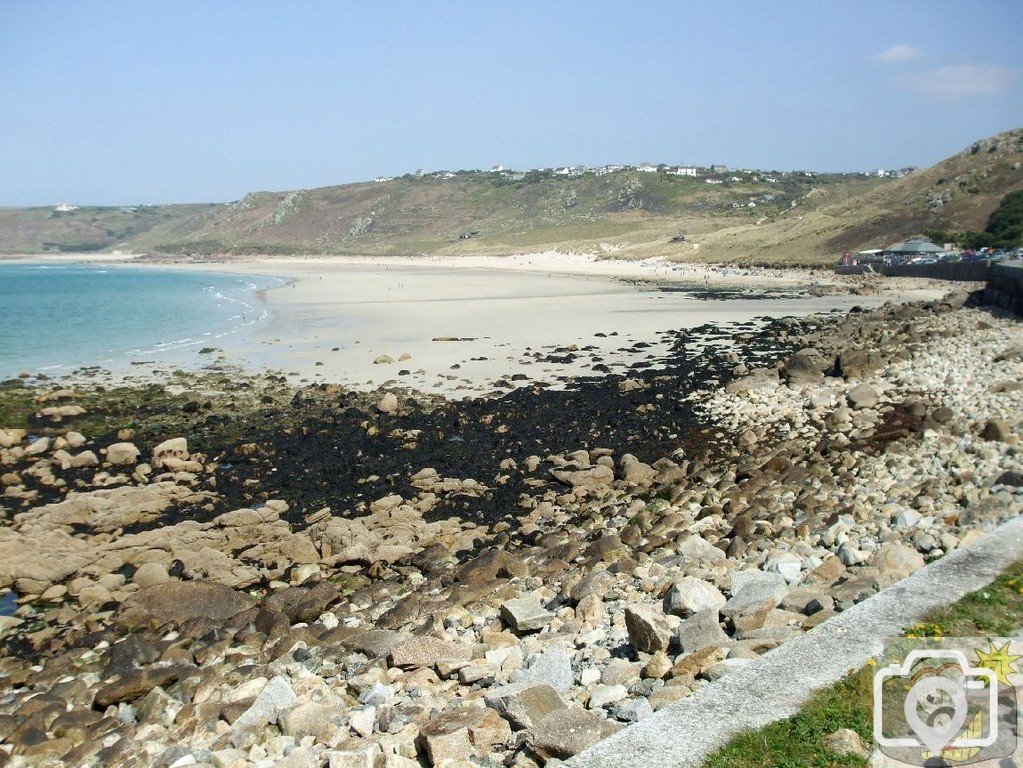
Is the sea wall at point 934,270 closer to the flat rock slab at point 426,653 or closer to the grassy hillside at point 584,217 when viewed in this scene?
the grassy hillside at point 584,217

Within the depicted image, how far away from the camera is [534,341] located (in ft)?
86.9

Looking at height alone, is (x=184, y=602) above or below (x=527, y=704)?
→ below

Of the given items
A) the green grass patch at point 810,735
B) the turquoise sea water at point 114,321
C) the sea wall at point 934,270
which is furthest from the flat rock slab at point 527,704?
the sea wall at point 934,270


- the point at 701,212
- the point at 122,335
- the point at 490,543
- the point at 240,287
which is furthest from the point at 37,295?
the point at 701,212

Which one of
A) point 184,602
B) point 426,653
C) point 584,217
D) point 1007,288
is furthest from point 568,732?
point 584,217

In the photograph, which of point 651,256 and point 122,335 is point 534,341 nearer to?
point 122,335

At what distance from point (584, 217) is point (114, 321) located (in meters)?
86.5

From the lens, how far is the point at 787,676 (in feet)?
14.3

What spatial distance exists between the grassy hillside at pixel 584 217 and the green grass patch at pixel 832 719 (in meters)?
56.5

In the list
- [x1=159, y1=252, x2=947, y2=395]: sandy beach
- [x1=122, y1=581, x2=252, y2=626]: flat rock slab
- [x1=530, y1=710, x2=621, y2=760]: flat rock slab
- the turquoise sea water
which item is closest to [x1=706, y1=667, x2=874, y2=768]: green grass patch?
[x1=530, y1=710, x2=621, y2=760]: flat rock slab

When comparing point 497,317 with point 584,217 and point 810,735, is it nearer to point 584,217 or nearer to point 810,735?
point 810,735

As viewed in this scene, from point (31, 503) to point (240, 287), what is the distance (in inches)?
1927

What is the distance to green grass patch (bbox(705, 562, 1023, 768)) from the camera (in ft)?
12.0

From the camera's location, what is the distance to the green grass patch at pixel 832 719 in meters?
3.65
